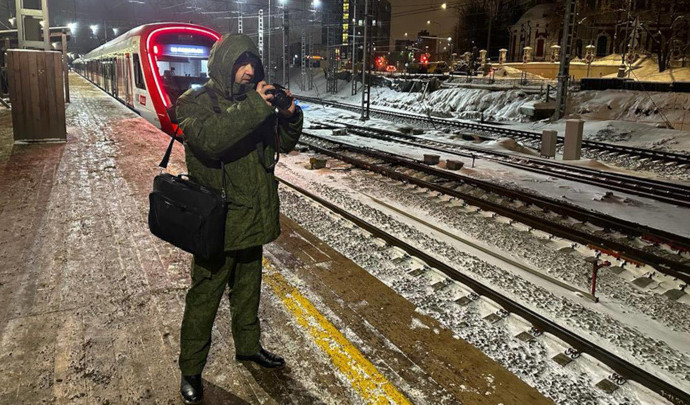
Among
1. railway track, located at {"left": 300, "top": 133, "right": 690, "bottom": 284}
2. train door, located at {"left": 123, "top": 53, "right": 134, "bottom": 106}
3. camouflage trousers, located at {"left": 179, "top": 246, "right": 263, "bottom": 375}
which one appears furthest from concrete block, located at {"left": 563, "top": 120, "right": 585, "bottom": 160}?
camouflage trousers, located at {"left": 179, "top": 246, "right": 263, "bottom": 375}

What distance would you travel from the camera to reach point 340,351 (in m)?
3.43

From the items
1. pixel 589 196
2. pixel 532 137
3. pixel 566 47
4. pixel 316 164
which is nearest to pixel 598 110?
pixel 566 47

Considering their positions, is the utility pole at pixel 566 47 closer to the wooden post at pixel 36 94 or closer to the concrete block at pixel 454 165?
the concrete block at pixel 454 165

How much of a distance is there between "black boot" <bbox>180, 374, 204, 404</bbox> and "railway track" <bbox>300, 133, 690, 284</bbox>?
474 centimetres

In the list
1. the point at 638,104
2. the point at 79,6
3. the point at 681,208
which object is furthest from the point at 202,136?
the point at 79,6

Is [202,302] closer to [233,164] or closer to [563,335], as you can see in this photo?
[233,164]

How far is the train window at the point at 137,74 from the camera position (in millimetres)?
12877

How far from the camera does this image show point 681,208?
8844 mm

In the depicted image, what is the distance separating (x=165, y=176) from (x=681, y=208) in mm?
9108

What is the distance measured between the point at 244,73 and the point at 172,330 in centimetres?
194

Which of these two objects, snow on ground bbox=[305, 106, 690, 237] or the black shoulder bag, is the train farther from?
the black shoulder bag

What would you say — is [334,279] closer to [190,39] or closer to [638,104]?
[190,39]

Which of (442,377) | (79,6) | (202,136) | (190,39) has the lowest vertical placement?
(442,377)

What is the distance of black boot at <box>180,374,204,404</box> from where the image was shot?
2.82 metres
